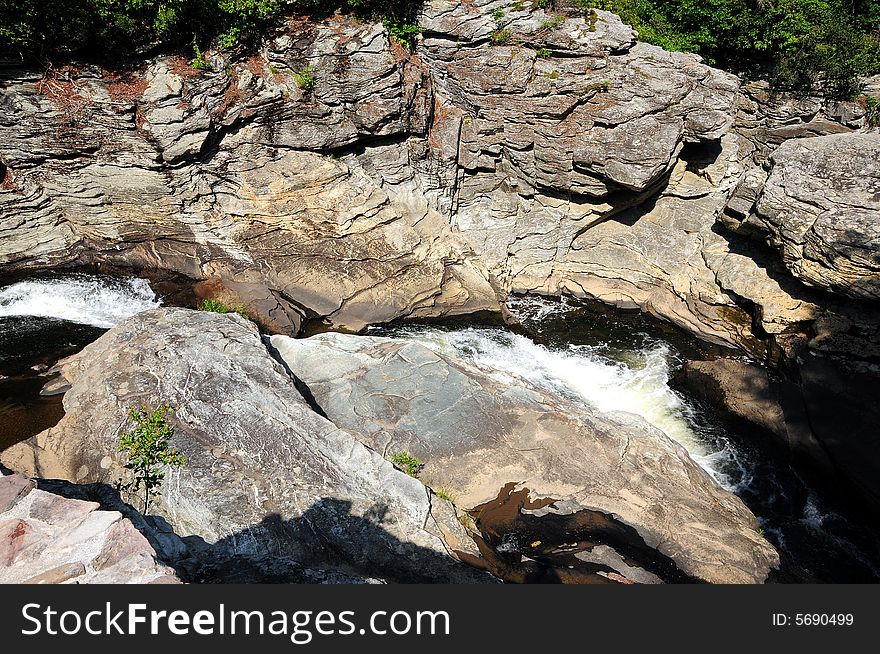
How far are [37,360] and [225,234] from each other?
6.06 metres

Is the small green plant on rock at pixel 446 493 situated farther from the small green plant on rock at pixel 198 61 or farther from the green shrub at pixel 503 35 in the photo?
the green shrub at pixel 503 35

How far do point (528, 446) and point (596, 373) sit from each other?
5.87 meters

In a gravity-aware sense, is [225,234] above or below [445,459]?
above

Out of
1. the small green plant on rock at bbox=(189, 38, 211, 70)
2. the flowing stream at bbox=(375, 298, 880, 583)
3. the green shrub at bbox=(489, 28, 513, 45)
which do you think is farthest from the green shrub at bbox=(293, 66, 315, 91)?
the flowing stream at bbox=(375, 298, 880, 583)

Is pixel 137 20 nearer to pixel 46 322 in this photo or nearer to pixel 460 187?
pixel 46 322

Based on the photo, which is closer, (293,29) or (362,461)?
(362,461)

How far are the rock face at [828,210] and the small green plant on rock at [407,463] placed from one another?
38.4 ft

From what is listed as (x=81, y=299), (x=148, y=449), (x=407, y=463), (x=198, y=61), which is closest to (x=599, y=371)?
(x=407, y=463)

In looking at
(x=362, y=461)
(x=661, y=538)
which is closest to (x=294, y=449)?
(x=362, y=461)

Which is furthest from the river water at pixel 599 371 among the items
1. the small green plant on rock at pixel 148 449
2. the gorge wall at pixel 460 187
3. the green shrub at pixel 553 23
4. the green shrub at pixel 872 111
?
the green shrub at pixel 872 111

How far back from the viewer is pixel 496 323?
727 inches

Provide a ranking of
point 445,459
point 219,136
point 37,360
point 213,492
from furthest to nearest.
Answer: point 219,136
point 37,360
point 445,459
point 213,492

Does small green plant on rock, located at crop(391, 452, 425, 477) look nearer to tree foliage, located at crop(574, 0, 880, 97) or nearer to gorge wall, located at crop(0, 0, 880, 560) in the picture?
gorge wall, located at crop(0, 0, 880, 560)

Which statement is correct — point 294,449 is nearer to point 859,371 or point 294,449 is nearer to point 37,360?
point 37,360
